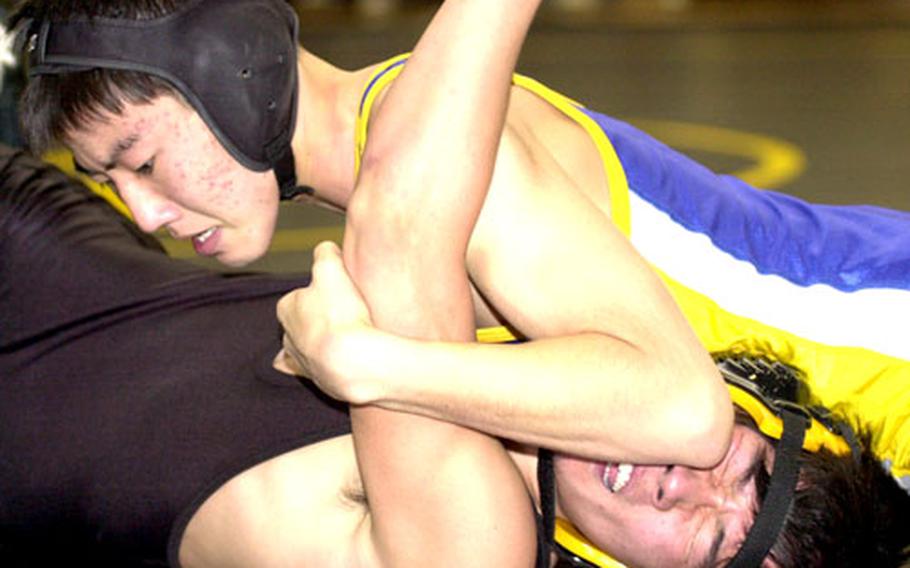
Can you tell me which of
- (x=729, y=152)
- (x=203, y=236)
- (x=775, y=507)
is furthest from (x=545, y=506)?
(x=729, y=152)

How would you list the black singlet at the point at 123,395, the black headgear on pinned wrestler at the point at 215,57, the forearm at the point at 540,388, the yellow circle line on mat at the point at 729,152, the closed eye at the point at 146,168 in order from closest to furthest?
the forearm at the point at 540,388
the black headgear on pinned wrestler at the point at 215,57
the closed eye at the point at 146,168
the black singlet at the point at 123,395
the yellow circle line on mat at the point at 729,152

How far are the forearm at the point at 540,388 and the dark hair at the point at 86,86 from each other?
2.04 feet

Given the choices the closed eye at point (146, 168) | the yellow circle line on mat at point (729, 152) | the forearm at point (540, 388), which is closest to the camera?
the forearm at point (540, 388)

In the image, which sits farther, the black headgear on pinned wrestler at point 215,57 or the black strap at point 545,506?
the black strap at point 545,506

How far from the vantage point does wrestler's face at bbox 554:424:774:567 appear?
2.56 m

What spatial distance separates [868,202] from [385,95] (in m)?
3.93

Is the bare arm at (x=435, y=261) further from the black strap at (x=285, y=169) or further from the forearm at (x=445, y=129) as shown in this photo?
the black strap at (x=285, y=169)

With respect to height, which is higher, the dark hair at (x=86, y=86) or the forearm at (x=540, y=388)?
the dark hair at (x=86, y=86)

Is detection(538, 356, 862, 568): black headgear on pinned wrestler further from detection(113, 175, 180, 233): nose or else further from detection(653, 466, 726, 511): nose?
detection(113, 175, 180, 233): nose

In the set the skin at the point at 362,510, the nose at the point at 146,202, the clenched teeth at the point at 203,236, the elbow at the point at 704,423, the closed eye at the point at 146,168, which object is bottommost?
the skin at the point at 362,510

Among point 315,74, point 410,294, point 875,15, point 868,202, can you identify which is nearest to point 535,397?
point 410,294

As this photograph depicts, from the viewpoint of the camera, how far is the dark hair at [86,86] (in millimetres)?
2492

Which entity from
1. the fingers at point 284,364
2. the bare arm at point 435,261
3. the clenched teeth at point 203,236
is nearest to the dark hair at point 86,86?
the clenched teeth at point 203,236

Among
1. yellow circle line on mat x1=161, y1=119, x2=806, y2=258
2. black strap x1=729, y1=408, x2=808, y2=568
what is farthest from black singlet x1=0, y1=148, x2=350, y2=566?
yellow circle line on mat x1=161, y1=119, x2=806, y2=258
